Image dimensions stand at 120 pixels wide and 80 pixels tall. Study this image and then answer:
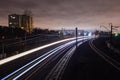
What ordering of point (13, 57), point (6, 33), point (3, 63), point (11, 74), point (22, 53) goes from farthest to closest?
point (6, 33), point (22, 53), point (13, 57), point (3, 63), point (11, 74)

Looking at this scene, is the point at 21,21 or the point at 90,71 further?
the point at 21,21

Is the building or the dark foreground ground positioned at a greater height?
the building

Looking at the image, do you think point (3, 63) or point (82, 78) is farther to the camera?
point (3, 63)

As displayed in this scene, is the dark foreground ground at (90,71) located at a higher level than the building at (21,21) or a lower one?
lower

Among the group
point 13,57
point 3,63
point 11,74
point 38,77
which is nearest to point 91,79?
point 38,77

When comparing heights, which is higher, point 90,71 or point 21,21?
point 21,21

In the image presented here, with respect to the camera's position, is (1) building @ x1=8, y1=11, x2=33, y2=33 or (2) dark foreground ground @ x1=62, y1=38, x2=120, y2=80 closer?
(2) dark foreground ground @ x1=62, y1=38, x2=120, y2=80

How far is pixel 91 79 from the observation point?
67.6 feet

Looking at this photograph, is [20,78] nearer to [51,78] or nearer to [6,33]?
[51,78]

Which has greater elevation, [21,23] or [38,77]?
[21,23]

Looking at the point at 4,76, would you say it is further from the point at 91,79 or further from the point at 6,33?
the point at 6,33

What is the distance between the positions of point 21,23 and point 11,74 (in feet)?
450

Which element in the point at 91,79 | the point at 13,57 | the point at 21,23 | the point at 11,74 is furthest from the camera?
the point at 21,23

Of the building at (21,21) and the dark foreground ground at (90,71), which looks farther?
the building at (21,21)
